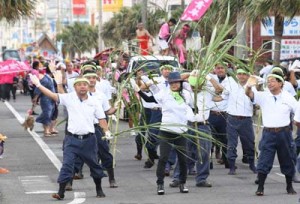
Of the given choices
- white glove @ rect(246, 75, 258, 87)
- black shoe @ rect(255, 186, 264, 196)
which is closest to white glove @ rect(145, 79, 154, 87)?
white glove @ rect(246, 75, 258, 87)

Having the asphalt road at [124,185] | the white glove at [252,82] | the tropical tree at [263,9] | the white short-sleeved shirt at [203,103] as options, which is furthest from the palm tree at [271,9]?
the white glove at [252,82]

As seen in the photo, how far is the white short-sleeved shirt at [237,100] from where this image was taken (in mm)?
15594

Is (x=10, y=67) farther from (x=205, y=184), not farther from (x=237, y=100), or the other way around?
(x=205, y=184)

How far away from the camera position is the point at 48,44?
65188mm

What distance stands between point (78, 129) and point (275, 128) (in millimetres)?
2754

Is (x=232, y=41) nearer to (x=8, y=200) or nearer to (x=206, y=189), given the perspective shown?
(x=206, y=189)

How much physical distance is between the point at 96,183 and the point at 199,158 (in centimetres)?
196

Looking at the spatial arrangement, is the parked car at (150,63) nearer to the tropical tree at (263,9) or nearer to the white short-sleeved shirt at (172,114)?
the white short-sleeved shirt at (172,114)

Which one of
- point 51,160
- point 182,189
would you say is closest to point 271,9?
point 51,160

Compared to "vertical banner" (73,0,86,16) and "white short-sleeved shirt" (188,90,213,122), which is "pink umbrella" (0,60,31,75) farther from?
"vertical banner" (73,0,86,16)

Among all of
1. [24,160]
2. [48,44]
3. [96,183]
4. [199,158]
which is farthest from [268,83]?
[48,44]

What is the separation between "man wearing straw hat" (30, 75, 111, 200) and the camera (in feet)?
41.8

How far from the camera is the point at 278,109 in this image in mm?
13094

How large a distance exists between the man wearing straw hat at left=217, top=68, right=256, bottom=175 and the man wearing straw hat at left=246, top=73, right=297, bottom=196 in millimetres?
2274
